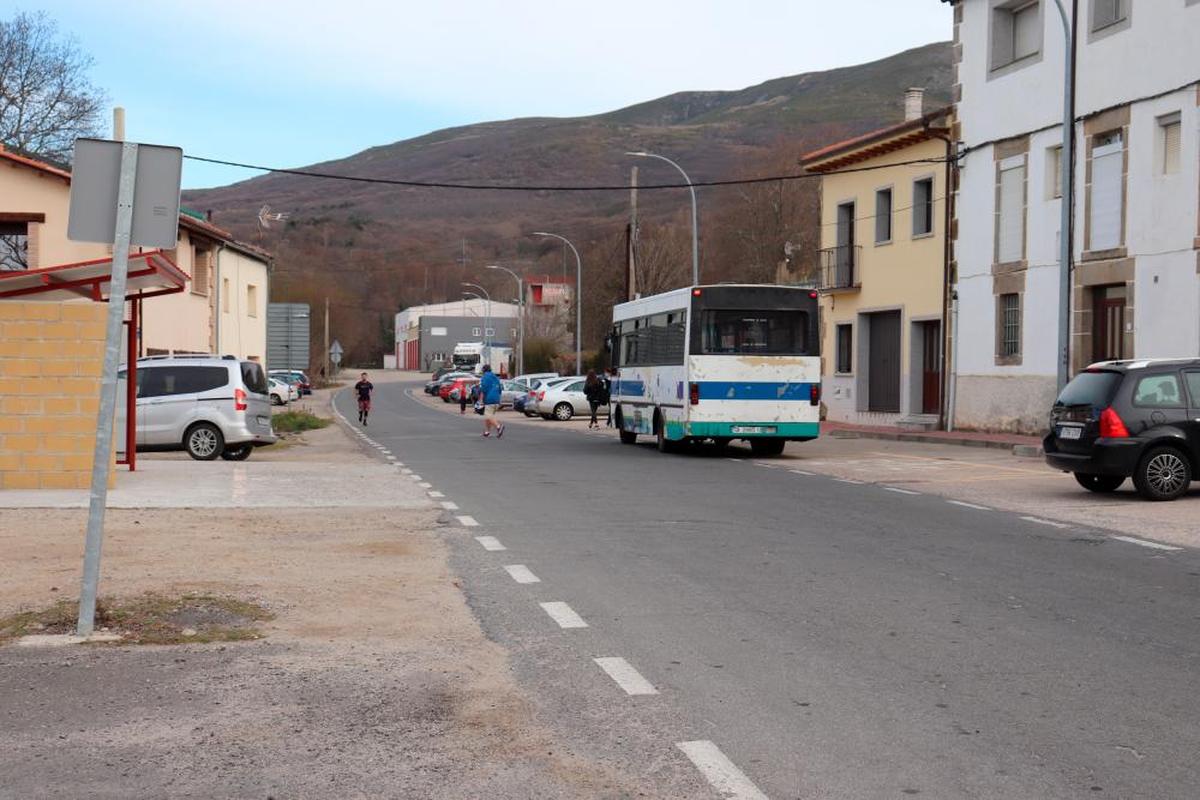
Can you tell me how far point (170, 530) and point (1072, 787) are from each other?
30.5 ft

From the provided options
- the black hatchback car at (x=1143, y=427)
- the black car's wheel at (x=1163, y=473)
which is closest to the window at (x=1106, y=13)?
the black hatchback car at (x=1143, y=427)

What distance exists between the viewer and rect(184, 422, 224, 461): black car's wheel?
23047mm

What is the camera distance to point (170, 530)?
12.3m

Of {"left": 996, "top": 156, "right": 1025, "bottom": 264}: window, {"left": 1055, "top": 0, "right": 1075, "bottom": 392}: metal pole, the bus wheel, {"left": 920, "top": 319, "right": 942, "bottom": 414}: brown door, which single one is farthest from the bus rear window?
{"left": 920, "top": 319, "right": 942, "bottom": 414}: brown door

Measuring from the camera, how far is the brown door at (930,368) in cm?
3484

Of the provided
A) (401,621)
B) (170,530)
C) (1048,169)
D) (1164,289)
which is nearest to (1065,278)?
(1164,289)

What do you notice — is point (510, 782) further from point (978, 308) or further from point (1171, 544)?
point (978, 308)

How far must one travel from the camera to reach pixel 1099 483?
55.3ft

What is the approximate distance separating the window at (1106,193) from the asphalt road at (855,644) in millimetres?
15031

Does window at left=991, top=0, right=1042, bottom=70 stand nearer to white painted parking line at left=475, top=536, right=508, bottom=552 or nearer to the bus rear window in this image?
the bus rear window

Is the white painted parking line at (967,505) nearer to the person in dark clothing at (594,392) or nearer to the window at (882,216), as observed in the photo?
the window at (882,216)

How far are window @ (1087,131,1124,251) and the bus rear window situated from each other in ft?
25.0

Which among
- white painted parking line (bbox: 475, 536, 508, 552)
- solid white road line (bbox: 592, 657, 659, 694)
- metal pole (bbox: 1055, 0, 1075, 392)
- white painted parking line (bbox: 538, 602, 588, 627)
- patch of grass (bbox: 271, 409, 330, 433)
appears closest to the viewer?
solid white road line (bbox: 592, 657, 659, 694)

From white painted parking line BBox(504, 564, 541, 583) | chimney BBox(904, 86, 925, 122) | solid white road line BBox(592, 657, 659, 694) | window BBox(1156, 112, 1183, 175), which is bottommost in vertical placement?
solid white road line BBox(592, 657, 659, 694)
